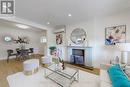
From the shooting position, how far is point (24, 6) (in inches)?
133

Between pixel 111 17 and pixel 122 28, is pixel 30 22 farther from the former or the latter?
pixel 122 28

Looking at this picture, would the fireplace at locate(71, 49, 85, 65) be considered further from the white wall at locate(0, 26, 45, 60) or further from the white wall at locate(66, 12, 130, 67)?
the white wall at locate(0, 26, 45, 60)

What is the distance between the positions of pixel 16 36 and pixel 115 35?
6814 millimetres

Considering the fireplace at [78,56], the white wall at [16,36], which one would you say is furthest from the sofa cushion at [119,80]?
the white wall at [16,36]

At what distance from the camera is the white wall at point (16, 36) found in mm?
6195

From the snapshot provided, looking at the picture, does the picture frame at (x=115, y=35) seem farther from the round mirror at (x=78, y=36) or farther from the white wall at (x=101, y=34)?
the round mirror at (x=78, y=36)

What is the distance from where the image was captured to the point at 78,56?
468 cm

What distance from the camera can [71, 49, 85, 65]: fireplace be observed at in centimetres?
449

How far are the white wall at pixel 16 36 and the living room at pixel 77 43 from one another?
0.20 feet

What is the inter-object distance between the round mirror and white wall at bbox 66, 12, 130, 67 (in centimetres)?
25

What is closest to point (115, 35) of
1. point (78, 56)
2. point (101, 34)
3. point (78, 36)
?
point (101, 34)

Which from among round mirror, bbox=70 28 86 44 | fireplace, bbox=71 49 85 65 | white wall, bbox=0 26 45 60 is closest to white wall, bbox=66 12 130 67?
round mirror, bbox=70 28 86 44

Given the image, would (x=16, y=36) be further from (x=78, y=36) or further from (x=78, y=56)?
(x=78, y=56)

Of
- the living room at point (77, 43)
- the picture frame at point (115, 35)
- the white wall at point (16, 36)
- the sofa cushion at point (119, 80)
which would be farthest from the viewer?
the white wall at point (16, 36)
